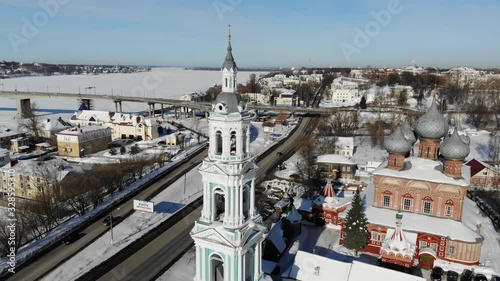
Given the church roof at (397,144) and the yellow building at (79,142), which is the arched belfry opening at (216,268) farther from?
the yellow building at (79,142)

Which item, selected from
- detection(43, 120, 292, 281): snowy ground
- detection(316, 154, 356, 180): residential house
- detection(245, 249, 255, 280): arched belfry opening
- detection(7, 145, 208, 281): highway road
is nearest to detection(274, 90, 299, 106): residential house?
detection(316, 154, 356, 180): residential house

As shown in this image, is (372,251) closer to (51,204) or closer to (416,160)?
(416,160)

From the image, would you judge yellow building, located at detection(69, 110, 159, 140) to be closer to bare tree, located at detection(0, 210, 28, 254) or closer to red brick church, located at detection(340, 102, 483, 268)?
bare tree, located at detection(0, 210, 28, 254)

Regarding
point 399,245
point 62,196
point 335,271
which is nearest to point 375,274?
point 335,271

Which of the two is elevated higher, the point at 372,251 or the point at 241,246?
the point at 241,246

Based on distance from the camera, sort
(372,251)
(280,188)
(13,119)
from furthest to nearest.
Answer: (13,119)
(280,188)
(372,251)

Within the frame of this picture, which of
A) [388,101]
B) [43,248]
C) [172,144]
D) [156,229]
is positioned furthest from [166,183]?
[388,101]
